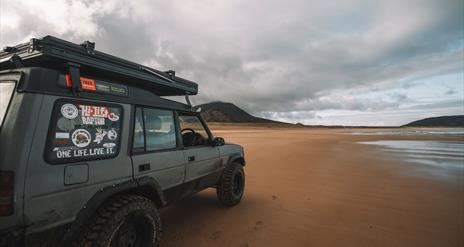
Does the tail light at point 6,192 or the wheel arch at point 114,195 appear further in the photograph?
the wheel arch at point 114,195

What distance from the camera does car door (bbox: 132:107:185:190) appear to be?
8.71 feet

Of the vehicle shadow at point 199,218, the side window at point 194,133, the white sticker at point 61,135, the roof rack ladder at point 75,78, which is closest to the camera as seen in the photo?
the white sticker at point 61,135

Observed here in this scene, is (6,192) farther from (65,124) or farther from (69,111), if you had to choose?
(69,111)

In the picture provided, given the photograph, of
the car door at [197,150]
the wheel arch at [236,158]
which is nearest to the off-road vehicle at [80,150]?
the car door at [197,150]

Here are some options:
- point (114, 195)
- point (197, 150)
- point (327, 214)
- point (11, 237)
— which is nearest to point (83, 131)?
point (114, 195)

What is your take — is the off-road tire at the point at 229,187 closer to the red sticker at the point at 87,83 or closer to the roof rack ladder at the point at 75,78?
the red sticker at the point at 87,83

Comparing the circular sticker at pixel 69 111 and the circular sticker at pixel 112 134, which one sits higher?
the circular sticker at pixel 69 111

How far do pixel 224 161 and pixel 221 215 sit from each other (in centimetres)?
95

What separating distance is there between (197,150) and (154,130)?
2.90ft

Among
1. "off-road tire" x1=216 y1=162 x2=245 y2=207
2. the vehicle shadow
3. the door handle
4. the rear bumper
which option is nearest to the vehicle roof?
the door handle

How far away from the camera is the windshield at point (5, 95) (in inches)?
71.5

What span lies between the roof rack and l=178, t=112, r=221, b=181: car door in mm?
1017

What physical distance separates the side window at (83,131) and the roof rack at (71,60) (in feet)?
0.75

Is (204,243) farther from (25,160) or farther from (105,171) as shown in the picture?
(25,160)
